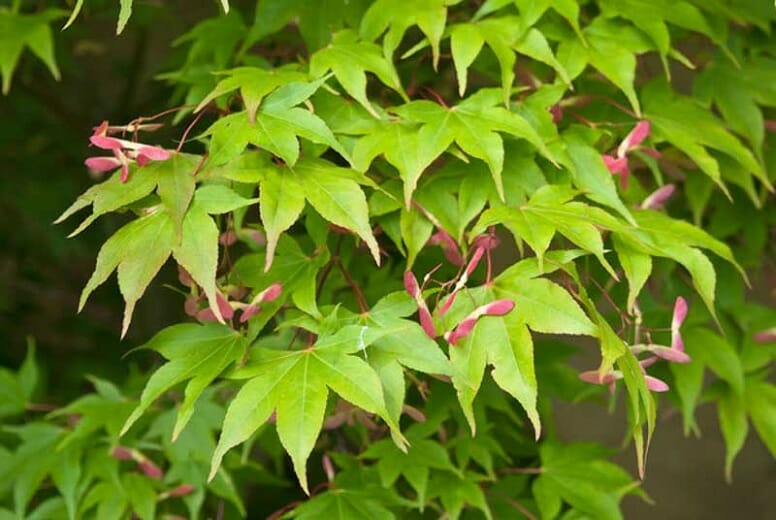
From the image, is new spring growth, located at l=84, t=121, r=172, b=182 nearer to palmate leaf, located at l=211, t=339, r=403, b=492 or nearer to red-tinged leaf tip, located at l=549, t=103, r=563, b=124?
palmate leaf, located at l=211, t=339, r=403, b=492

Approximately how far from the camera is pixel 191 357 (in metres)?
1.08

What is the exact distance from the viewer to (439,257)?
134cm

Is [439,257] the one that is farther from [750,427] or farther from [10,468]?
[750,427]

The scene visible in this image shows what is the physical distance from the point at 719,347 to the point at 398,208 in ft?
1.90

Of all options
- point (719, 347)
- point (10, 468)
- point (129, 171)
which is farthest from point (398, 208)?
point (10, 468)

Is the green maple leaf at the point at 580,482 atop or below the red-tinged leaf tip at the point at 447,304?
below

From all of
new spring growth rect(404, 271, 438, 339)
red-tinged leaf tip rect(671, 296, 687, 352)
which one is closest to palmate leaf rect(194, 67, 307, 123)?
new spring growth rect(404, 271, 438, 339)

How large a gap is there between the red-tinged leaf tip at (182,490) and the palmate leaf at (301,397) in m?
0.47

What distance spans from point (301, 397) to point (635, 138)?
51 centimetres

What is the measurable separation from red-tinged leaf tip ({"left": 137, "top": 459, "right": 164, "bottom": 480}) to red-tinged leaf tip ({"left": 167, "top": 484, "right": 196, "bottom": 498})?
3cm

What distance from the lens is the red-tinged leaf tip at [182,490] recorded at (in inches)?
56.6

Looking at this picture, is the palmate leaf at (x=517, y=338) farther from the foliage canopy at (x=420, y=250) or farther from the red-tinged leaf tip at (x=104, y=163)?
the red-tinged leaf tip at (x=104, y=163)

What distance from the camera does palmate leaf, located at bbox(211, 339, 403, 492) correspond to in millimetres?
952

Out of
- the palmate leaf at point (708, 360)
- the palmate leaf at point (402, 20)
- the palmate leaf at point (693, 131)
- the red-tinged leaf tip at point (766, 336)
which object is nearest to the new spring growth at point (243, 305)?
the palmate leaf at point (402, 20)
